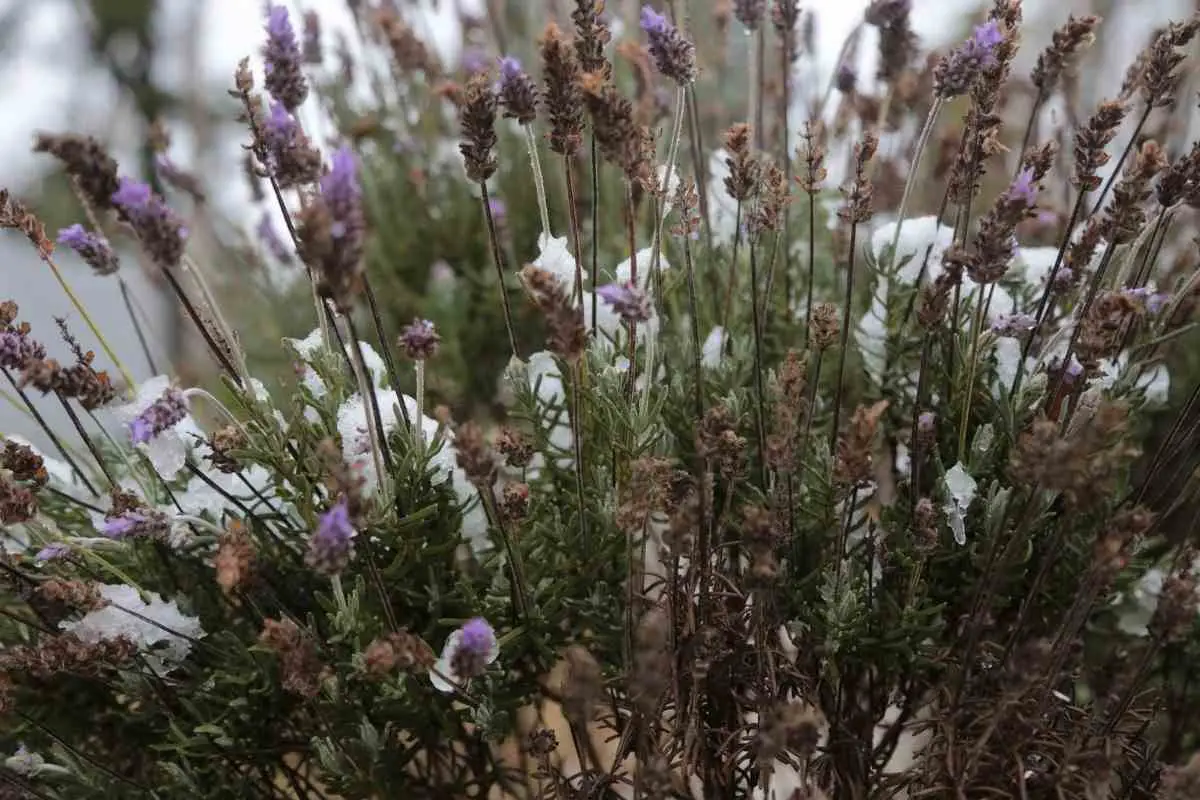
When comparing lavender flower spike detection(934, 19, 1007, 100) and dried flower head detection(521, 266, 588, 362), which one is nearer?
dried flower head detection(521, 266, 588, 362)

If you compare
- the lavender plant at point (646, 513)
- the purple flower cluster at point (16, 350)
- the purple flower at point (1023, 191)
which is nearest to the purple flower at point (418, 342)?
the lavender plant at point (646, 513)

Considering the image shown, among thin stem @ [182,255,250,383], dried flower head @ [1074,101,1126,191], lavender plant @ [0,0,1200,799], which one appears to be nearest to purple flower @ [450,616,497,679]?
lavender plant @ [0,0,1200,799]

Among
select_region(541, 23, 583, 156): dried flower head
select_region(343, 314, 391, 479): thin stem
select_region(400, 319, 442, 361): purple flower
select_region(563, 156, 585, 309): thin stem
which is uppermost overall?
select_region(541, 23, 583, 156): dried flower head

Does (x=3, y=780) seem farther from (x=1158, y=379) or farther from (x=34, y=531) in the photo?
(x=1158, y=379)

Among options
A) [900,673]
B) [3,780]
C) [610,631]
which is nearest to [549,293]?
[610,631]

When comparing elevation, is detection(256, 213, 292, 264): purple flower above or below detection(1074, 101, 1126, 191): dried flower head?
above

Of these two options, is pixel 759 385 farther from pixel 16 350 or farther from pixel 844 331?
pixel 16 350

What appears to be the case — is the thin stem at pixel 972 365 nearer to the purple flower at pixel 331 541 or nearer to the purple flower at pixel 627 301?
the purple flower at pixel 627 301

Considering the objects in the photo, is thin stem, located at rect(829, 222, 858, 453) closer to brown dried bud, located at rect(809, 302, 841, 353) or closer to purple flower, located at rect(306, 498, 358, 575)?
brown dried bud, located at rect(809, 302, 841, 353)
